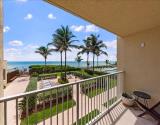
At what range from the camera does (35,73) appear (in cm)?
3306

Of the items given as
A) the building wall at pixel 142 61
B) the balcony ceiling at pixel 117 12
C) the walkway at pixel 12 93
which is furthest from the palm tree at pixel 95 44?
the balcony ceiling at pixel 117 12

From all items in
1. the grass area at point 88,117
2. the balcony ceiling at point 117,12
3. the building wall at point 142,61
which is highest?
the balcony ceiling at point 117,12

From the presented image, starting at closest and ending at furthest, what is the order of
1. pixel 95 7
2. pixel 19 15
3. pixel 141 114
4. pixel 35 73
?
1. pixel 95 7
2. pixel 141 114
3. pixel 35 73
4. pixel 19 15

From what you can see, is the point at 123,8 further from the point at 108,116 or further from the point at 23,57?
the point at 23,57

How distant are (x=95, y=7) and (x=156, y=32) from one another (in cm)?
257

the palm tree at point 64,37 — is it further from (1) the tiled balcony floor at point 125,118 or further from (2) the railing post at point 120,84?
(1) the tiled balcony floor at point 125,118

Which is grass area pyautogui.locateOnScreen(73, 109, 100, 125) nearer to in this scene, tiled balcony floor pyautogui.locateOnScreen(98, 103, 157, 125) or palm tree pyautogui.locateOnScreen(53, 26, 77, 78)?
tiled balcony floor pyautogui.locateOnScreen(98, 103, 157, 125)

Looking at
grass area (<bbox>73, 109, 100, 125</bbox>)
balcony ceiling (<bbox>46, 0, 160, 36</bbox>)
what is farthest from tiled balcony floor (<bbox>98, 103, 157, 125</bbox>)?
balcony ceiling (<bbox>46, 0, 160, 36</bbox>)

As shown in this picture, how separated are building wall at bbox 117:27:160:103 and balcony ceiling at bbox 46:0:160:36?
482mm

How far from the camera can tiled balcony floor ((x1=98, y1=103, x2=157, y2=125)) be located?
12.6 feet

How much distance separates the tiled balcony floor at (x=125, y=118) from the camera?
383cm

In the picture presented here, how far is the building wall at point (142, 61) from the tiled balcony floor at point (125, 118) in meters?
0.83

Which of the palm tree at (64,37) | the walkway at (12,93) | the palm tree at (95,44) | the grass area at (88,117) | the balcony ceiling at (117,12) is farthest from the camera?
the palm tree at (95,44)

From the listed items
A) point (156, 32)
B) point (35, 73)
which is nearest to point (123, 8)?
point (156, 32)
